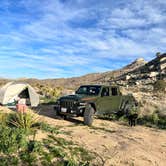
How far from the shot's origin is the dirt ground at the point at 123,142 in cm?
823

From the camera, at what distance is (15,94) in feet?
64.1

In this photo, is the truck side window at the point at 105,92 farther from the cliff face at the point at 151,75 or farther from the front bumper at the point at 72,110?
the cliff face at the point at 151,75

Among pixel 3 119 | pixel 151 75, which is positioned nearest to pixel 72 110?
pixel 3 119

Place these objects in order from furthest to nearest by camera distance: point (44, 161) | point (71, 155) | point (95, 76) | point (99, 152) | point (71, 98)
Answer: point (95, 76) < point (71, 98) < point (99, 152) < point (71, 155) < point (44, 161)

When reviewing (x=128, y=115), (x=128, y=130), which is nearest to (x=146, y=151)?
(x=128, y=130)

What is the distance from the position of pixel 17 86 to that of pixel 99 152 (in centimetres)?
1235

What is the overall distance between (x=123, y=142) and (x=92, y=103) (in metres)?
3.95

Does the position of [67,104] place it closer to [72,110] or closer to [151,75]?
[72,110]

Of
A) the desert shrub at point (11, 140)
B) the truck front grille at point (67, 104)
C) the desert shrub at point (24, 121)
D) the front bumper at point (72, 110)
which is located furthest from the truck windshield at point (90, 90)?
the desert shrub at point (11, 140)

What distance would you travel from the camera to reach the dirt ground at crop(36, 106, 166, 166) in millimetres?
8227

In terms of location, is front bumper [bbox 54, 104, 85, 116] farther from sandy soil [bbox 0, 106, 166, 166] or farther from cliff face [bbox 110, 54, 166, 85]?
cliff face [bbox 110, 54, 166, 85]

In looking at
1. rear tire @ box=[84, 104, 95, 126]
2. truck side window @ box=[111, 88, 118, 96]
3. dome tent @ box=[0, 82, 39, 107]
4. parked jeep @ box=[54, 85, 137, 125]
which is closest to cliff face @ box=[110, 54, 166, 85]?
dome tent @ box=[0, 82, 39, 107]

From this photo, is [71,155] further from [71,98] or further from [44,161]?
[71,98]

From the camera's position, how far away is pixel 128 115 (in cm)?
1548
